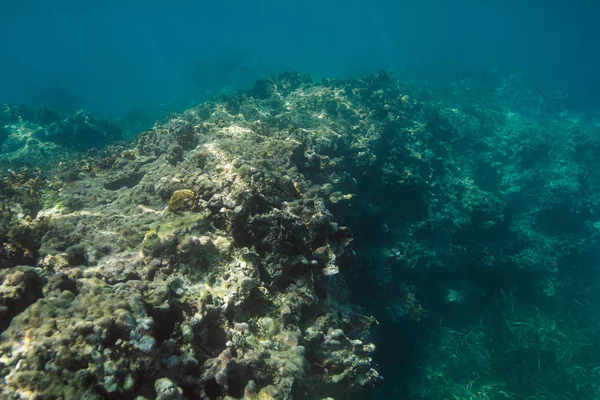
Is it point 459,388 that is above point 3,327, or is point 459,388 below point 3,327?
below

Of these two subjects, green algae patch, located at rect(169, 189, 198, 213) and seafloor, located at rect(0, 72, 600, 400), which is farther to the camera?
green algae patch, located at rect(169, 189, 198, 213)

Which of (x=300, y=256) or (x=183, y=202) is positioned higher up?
(x=183, y=202)

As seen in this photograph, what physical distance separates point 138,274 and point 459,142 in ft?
57.4

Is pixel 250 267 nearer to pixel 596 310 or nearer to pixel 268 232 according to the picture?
pixel 268 232

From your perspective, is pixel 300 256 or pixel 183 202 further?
pixel 183 202

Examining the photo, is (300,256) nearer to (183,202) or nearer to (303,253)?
(303,253)

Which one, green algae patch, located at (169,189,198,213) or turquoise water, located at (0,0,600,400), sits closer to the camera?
turquoise water, located at (0,0,600,400)

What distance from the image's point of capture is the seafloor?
362 centimetres

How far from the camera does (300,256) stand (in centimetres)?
554

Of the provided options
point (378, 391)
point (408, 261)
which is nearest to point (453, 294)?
point (408, 261)

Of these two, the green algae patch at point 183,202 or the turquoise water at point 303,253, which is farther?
the green algae patch at point 183,202

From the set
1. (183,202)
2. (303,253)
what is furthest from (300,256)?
(183,202)

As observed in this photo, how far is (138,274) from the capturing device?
183 inches

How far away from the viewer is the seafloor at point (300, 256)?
362 cm
